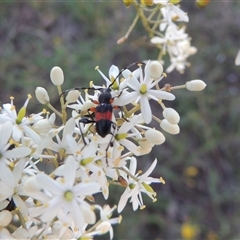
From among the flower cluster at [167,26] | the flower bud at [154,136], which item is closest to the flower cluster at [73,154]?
the flower bud at [154,136]

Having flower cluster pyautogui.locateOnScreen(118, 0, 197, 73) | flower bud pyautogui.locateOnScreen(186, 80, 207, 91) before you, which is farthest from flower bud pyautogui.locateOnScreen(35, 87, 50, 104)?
flower cluster pyautogui.locateOnScreen(118, 0, 197, 73)

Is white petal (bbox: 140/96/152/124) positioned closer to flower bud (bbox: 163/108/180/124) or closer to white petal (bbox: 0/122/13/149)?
flower bud (bbox: 163/108/180/124)

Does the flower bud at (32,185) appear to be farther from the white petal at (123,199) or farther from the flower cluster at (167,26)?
the flower cluster at (167,26)

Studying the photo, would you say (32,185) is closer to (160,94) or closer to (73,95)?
(73,95)

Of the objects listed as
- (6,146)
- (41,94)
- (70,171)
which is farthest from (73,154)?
(41,94)

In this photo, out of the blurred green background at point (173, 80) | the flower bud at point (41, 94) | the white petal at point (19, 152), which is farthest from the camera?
the blurred green background at point (173, 80)

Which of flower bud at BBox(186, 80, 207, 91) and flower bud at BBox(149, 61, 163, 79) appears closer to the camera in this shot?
flower bud at BBox(149, 61, 163, 79)
